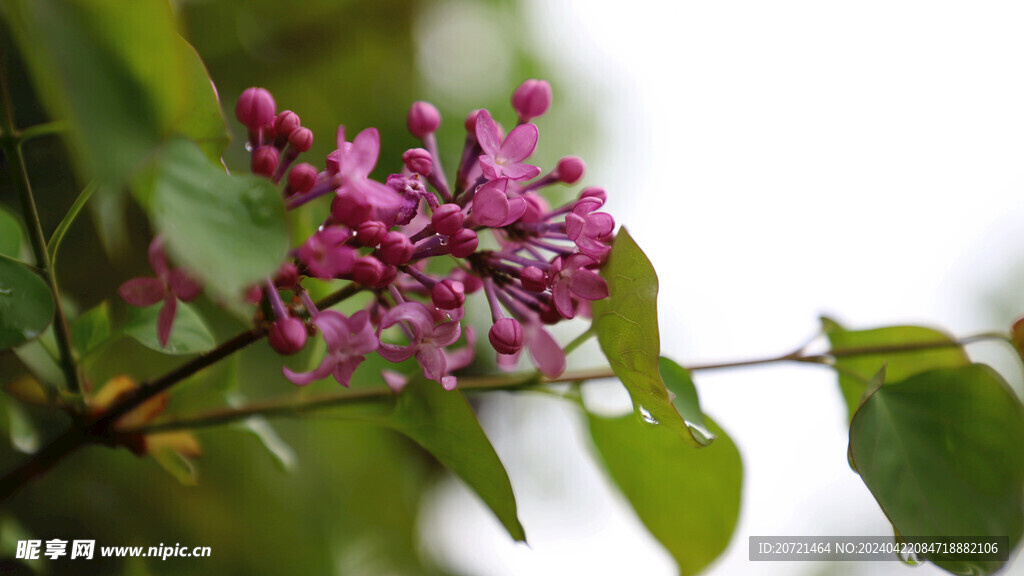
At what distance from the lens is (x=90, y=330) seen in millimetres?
520

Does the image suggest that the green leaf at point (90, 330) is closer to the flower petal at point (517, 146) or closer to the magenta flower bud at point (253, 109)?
the magenta flower bud at point (253, 109)

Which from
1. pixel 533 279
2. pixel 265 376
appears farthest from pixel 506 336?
pixel 265 376

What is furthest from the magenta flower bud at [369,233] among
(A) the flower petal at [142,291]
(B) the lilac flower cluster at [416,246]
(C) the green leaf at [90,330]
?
(C) the green leaf at [90,330]

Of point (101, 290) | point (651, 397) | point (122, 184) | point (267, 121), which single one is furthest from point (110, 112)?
point (101, 290)

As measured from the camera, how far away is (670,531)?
2.04 feet

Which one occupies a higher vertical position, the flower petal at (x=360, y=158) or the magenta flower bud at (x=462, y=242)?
the flower petal at (x=360, y=158)

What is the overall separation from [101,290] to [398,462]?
0.57 meters

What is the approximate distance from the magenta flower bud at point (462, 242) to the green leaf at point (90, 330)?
0.93 ft

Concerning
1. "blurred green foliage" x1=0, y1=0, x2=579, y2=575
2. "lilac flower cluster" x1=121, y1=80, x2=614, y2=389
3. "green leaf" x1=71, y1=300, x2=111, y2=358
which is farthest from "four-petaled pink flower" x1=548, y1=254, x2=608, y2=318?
"green leaf" x1=71, y1=300, x2=111, y2=358

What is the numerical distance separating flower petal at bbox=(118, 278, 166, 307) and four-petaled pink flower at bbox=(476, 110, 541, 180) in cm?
19

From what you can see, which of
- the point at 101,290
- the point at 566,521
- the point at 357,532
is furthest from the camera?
the point at 566,521

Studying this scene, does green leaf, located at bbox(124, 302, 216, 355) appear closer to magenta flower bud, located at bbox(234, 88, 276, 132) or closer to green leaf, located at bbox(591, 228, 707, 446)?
magenta flower bud, located at bbox(234, 88, 276, 132)

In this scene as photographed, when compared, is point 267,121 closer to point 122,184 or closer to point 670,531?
point 122,184

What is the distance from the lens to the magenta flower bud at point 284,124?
1.44 ft
